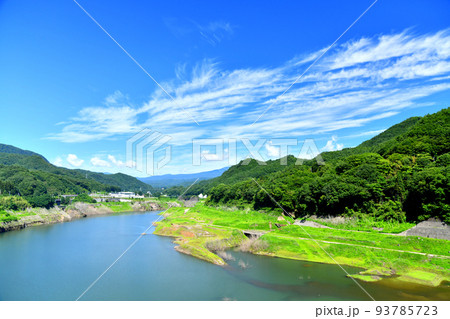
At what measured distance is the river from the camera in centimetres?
1399

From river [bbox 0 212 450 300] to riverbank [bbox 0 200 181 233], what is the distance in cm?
2429

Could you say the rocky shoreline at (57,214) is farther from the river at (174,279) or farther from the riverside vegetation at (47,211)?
the river at (174,279)

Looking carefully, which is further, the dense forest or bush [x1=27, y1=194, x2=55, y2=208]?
bush [x1=27, y1=194, x2=55, y2=208]

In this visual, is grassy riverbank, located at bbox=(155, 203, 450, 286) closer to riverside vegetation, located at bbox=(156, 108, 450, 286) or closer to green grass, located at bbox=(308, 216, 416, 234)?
riverside vegetation, located at bbox=(156, 108, 450, 286)

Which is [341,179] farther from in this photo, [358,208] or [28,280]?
[28,280]

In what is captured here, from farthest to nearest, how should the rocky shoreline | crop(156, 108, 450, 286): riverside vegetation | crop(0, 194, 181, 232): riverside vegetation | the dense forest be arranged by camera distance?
the rocky shoreline → crop(0, 194, 181, 232): riverside vegetation → the dense forest → crop(156, 108, 450, 286): riverside vegetation

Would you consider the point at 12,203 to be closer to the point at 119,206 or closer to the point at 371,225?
the point at 119,206

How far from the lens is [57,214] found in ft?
187

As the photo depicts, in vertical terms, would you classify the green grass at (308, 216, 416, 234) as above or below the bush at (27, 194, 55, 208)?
below

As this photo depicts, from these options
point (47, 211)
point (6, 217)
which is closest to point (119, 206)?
point (47, 211)

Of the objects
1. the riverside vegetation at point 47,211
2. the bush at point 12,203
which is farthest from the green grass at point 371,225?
the bush at point 12,203

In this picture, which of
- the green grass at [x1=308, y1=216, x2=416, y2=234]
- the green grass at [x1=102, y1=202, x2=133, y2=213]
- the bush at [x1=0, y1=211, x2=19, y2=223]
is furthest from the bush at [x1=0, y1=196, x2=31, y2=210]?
the green grass at [x1=308, y1=216, x2=416, y2=234]

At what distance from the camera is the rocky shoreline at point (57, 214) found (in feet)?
144

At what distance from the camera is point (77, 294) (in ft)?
47.4
